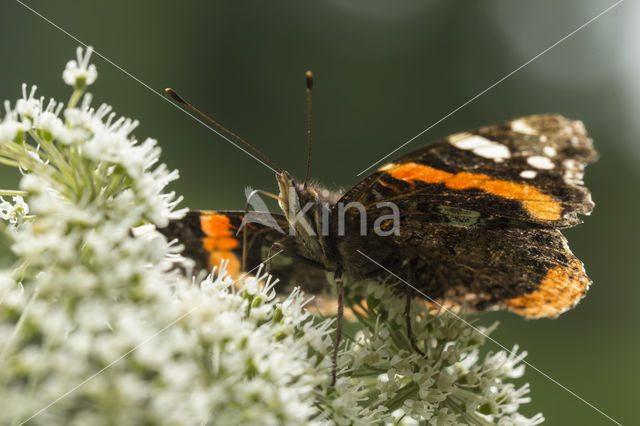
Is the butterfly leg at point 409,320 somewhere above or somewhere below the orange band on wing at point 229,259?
below

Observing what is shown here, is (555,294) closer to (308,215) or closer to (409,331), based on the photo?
(409,331)

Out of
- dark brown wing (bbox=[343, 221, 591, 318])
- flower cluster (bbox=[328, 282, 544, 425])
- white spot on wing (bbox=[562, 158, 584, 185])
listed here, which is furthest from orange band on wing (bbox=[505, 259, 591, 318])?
white spot on wing (bbox=[562, 158, 584, 185])

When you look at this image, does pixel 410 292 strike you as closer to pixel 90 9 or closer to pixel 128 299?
pixel 128 299

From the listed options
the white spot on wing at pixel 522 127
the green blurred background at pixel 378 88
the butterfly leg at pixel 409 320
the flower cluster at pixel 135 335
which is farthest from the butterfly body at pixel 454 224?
the green blurred background at pixel 378 88

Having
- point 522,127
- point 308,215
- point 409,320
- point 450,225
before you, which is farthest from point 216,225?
point 522,127

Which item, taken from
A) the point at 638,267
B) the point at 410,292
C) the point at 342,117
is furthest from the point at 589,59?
the point at 410,292

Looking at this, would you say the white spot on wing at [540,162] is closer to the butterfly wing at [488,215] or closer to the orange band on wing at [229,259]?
the butterfly wing at [488,215]
